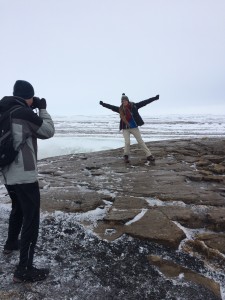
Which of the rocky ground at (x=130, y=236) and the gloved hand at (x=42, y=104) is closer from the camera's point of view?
the rocky ground at (x=130, y=236)

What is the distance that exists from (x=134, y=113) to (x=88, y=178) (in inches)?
94.0

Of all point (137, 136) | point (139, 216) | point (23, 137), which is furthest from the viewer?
point (137, 136)

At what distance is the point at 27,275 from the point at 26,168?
1115 millimetres

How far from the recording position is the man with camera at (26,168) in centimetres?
313

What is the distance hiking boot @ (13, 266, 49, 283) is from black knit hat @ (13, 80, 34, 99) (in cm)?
181

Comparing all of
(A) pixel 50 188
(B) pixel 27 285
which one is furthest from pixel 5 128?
(A) pixel 50 188

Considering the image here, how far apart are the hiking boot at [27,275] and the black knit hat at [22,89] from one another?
71.1 inches

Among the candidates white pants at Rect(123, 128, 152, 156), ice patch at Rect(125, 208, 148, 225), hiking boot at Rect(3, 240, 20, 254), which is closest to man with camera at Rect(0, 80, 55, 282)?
hiking boot at Rect(3, 240, 20, 254)

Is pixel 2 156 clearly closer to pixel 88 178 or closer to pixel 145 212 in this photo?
pixel 145 212

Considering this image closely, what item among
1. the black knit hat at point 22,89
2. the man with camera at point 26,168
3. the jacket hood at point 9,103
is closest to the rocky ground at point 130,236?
the man with camera at point 26,168

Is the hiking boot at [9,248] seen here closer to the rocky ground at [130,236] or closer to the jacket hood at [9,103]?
the rocky ground at [130,236]

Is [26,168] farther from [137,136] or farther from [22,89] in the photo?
[137,136]

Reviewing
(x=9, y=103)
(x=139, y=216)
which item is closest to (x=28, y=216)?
(x=9, y=103)

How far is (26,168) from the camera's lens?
3.15m
